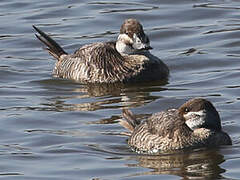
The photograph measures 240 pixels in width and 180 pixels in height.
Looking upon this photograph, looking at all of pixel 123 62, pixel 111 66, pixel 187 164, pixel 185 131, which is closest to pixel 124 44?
pixel 123 62

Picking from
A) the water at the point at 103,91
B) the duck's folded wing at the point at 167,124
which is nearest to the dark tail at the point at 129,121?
the water at the point at 103,91

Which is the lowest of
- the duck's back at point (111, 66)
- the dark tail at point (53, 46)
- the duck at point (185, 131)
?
the duck at point (185, 131)

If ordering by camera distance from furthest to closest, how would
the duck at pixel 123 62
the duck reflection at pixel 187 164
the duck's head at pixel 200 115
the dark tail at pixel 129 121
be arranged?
the duck at pixel 123 62 < the dark tail at pixel 129 121 < the duck's head at pixel 200 115 < the duck reflection at pixel 187 164

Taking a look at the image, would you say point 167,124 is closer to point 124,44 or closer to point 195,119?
point 195,119

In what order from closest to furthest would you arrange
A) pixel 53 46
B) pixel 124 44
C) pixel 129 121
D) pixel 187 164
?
pixel 187 164 → pixel 129 121 → pixel 124 44 → pixel 53 46

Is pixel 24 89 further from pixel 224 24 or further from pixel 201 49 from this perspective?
pixel 224 24

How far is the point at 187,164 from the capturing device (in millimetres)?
13812

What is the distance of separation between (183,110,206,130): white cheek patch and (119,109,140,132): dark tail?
114 centimetres

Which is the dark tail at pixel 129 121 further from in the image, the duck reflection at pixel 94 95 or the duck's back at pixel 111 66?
the duck's back at pixel 111 66

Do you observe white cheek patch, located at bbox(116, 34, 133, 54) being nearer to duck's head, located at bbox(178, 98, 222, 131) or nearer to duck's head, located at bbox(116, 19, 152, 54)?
duck's head, located at bbox(116, 19, 152, 54)

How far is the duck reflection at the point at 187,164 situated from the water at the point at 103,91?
12mm

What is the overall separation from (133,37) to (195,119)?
492 centimetres

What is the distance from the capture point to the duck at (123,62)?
744 inches

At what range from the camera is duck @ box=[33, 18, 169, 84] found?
1891cm
